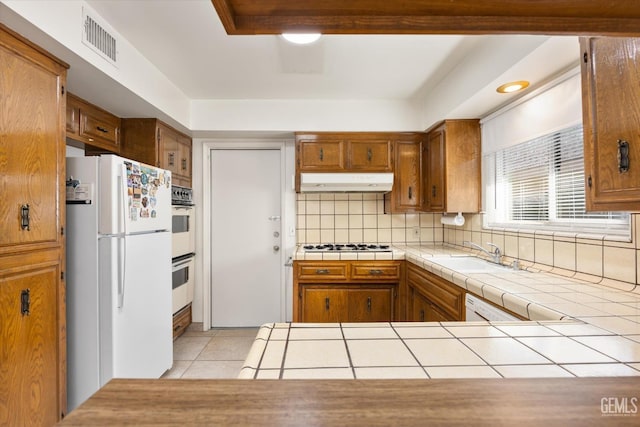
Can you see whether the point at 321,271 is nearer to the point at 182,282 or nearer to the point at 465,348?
the point at 182,282

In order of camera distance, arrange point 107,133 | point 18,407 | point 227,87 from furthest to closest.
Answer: point 227,87
point 107,133
point 18,407

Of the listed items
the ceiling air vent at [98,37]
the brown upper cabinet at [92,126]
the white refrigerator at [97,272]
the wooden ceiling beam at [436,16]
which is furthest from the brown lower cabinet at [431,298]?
the brown upper cabinet at [92,126]

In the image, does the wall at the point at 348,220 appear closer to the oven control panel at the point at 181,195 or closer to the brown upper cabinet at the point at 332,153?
the brown upper cabinet at the point at 332,153

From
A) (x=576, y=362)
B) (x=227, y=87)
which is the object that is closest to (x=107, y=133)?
(x=227, y=87)

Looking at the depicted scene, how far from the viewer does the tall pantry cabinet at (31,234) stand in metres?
1.36

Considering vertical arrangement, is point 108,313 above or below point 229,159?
below

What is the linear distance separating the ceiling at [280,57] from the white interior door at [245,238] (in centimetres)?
78

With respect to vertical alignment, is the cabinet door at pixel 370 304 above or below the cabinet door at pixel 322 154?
below

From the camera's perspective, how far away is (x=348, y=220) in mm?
3404

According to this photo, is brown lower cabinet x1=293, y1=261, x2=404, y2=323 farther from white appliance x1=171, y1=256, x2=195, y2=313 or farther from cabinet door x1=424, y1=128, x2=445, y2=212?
white appliance x1=171, y1=256, x2=195, y2=313

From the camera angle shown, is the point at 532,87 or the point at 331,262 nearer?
the point at 532,87

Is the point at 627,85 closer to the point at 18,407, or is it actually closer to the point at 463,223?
the point at 463,223

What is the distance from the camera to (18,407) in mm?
1403

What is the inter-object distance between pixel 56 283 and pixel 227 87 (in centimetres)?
189
